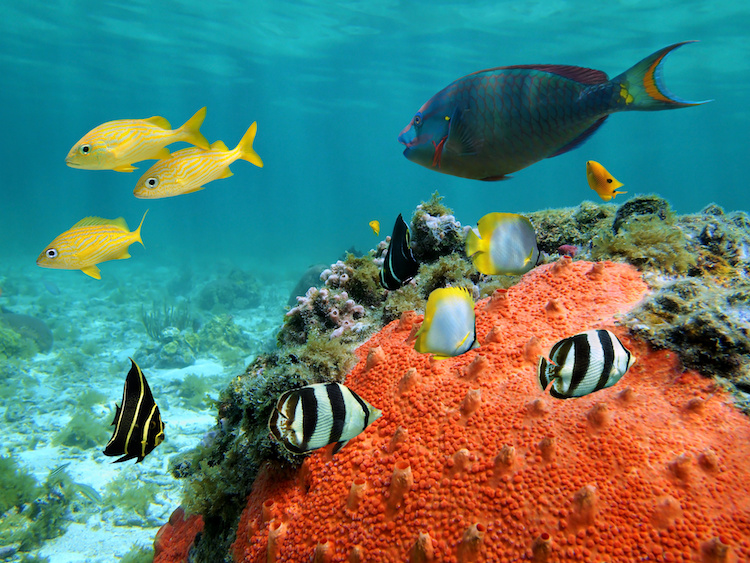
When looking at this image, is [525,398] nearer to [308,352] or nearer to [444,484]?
[444,484]

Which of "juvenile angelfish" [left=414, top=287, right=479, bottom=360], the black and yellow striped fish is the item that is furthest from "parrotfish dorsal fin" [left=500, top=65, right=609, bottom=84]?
the black and yellow striped fish

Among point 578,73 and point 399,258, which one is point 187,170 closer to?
point 399,258

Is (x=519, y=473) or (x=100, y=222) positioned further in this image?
(x=100, y=222)

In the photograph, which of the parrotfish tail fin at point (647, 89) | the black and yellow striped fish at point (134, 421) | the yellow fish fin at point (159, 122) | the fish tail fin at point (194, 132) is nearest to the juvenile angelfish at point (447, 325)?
the parrotfish tail fin at point (647, 89)

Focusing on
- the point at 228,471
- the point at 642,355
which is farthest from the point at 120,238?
the point at 642,355

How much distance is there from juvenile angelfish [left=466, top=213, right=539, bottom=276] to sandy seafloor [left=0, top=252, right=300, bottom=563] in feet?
10.9

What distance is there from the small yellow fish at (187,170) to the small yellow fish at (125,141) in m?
0.09

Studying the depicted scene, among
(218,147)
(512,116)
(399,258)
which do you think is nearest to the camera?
(512,116)

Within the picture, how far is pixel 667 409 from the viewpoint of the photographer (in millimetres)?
1940

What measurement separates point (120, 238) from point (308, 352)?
5.24 feet

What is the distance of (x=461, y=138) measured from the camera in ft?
4.89

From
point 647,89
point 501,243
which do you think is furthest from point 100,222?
point 647,89

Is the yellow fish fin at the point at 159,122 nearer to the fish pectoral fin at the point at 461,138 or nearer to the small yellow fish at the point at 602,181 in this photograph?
the fish pectoral fin at the point at 461,138

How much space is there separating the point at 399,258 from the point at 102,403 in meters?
10.4
